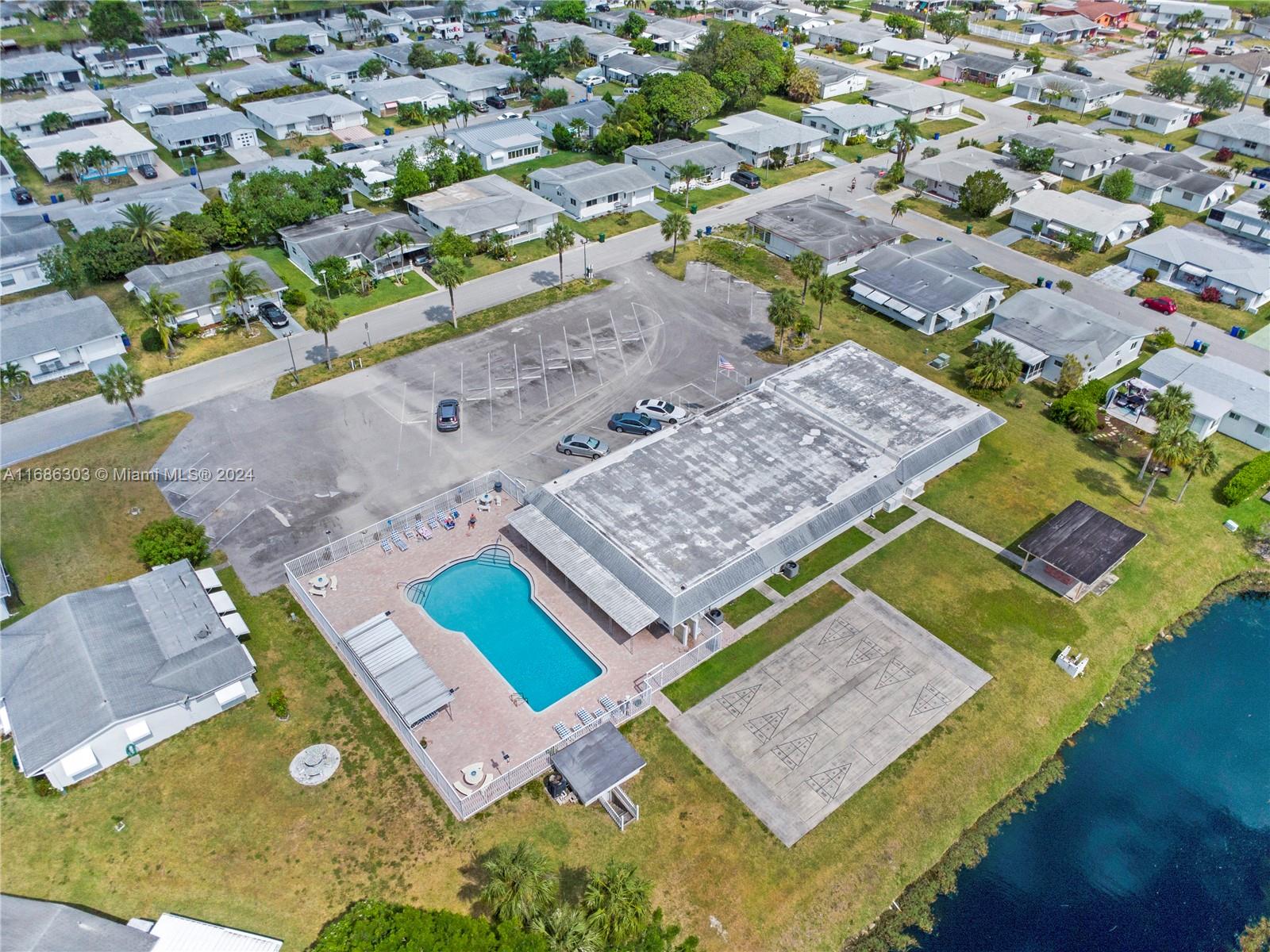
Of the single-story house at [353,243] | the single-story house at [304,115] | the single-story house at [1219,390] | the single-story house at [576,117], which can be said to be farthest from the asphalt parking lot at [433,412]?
the single-story house at [304,115]

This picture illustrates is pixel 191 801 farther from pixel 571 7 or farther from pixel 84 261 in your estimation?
pixel 571 7

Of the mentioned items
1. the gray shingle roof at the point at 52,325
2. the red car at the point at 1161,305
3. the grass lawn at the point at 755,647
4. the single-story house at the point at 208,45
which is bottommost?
the grass lawn at the point at 755,647

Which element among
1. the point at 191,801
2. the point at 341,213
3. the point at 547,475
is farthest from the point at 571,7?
the point at 191,801

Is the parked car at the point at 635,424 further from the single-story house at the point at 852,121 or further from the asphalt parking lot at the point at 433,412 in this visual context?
the single-story house at the point at 852,121

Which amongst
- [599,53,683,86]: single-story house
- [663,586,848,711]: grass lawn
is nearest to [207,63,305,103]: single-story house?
[599,53,683,86]: single-story house

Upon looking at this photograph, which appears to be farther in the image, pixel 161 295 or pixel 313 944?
pixel 161 295

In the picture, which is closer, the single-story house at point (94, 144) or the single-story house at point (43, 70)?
the single-story house at point (94, 144)
